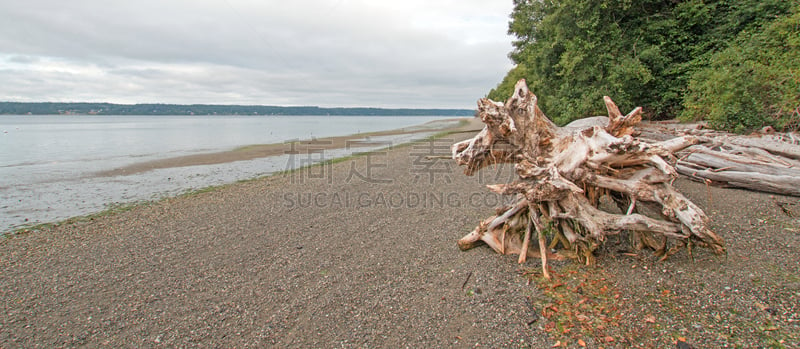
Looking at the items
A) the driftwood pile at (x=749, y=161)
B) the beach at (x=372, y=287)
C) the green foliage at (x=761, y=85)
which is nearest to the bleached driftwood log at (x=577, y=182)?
the beach at (x=372, y=287)

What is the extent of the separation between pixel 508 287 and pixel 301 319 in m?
2.40

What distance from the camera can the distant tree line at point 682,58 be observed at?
9.95 metres

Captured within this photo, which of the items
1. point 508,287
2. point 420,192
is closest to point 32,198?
point 420,192

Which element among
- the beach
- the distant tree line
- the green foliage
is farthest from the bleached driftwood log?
the distant tree line

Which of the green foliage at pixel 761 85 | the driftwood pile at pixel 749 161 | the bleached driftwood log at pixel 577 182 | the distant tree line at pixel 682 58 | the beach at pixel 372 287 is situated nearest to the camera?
the beach at pixel 372 287

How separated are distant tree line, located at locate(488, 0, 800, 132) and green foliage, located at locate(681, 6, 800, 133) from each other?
2 cm

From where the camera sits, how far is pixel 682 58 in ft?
48.0

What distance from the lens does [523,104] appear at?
447cm

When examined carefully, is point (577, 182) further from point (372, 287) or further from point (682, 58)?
point (682, 58)

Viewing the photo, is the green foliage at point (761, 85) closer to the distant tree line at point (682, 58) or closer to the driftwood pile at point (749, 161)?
the distant tree line at point (682, 58)

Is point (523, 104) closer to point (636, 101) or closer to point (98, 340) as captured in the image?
point (98, 340)

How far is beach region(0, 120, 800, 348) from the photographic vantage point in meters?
3.36

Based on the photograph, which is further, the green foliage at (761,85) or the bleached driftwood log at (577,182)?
the green foliage at (761,85)

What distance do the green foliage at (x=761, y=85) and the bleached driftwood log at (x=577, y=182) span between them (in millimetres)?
8127
